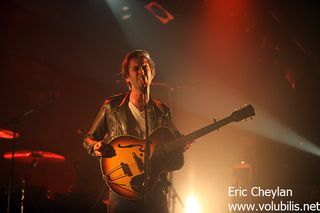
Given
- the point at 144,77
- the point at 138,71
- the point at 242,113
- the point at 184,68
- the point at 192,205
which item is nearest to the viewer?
the point at 144,77

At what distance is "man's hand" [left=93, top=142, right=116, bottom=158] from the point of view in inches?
127

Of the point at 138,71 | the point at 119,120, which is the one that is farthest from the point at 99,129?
the point at 138,71

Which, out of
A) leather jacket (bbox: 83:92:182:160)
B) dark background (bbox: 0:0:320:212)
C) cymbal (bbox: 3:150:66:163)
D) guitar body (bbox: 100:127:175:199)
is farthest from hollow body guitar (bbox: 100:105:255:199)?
dark background (bbox: 0:0:320:212)

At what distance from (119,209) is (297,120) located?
5076 mm

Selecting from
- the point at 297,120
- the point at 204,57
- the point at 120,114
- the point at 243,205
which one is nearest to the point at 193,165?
the point at 243,205

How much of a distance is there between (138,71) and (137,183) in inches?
34.9

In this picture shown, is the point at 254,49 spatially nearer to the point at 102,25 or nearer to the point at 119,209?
the point at 102,25

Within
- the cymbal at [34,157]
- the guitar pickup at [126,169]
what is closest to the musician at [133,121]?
the guitar pickup at [126,169]

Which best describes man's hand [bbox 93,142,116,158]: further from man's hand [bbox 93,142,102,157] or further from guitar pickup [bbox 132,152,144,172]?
guitar pickup [bbox 132,152,144,172]

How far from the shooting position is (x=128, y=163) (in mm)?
→ 3312

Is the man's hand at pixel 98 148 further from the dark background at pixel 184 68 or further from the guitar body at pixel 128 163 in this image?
the dark background at pixel 184 68

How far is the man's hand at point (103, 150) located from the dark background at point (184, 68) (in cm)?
382

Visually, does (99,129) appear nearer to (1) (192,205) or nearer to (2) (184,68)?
(1) (192,205)

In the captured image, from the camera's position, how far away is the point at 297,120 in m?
7.46
